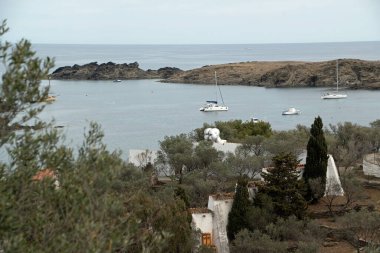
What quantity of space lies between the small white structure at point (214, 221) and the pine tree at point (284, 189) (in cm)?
139

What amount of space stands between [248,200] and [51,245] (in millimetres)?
15156

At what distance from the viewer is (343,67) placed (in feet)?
319

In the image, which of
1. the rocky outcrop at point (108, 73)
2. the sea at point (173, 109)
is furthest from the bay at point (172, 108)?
the rocky outcrop at point (108, 73)

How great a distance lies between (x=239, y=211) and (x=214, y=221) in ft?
3.11

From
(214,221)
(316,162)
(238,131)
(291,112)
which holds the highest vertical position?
(316,162)

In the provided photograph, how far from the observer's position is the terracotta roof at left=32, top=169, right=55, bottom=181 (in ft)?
20.2

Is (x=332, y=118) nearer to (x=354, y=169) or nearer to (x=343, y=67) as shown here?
(x=343, y=67)

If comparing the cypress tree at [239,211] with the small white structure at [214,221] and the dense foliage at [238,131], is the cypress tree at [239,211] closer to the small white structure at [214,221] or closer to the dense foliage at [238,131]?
the small white structure at [214,221]

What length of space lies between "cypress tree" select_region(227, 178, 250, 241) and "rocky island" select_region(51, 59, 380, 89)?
76409 millimetres

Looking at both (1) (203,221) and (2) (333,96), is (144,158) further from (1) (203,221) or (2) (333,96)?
(2) (333,96)

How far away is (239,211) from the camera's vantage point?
20.0 meters

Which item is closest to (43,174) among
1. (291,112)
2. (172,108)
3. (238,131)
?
(238,131)

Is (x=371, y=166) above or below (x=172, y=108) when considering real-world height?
above

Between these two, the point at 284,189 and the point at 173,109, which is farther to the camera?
the point at 173,109
